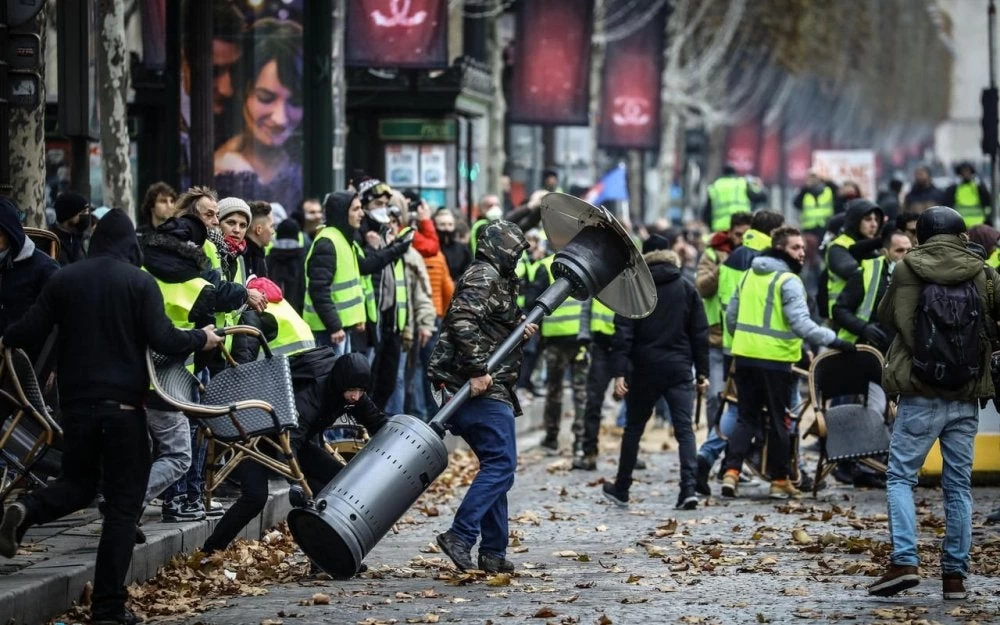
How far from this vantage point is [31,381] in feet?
33.5

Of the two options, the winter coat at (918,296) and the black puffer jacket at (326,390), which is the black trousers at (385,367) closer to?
the black puffer jacket at (326,390)

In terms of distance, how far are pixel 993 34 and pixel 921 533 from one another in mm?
21400

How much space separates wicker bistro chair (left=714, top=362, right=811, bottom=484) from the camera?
586 inches

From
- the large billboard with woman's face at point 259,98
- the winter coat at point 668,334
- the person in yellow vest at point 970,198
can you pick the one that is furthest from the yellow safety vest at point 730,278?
the person in yellow vest at point 970,198

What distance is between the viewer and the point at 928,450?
10133 millimetres

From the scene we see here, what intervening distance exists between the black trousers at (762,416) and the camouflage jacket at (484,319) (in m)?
4.10

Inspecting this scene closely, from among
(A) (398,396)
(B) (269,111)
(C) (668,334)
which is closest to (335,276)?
(A) (398,396)

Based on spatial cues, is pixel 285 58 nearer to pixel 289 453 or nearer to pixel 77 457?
pixel 289 453

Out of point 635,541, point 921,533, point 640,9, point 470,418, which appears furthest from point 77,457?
point 640,9

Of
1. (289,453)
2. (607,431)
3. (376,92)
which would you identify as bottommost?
(607,431)

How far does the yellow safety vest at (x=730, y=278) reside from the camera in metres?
16.4

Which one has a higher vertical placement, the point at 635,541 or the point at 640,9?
the point at 640,9

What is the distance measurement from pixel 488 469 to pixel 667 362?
12.1 ft

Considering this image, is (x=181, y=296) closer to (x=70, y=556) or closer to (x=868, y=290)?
(x=70, y=556)
